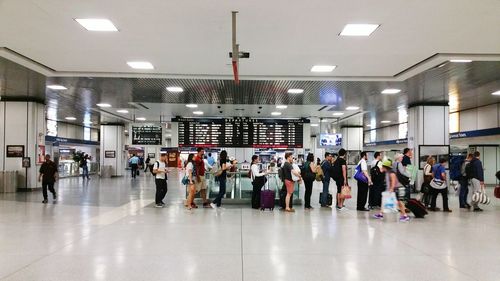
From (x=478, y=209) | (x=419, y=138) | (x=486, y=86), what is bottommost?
(x=478, y=209)

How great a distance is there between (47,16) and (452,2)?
6.46 meters

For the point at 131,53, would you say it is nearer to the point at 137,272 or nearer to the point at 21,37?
the point at 21,37

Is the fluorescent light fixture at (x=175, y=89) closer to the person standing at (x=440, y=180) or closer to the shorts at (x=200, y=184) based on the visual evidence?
the shorts at (x=200, y=184)

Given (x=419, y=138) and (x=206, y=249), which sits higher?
(x=419, y=138)

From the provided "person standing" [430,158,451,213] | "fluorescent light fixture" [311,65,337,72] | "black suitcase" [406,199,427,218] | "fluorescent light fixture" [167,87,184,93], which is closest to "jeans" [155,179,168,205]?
"fluorescent light fixture" [167,87,184,93]

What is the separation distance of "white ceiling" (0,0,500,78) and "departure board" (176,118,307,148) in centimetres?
844

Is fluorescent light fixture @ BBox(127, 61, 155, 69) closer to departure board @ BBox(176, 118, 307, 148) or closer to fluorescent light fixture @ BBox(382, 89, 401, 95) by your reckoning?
fluorescent light fixture @ BBox(382, 89, 401, 95)

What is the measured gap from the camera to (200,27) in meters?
6.92

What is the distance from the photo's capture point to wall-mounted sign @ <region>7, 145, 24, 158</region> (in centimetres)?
1666

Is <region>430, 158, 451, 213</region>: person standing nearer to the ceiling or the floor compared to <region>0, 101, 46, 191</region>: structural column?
nearer to the floor

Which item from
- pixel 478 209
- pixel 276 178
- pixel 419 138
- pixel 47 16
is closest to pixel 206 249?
pixel 47 16

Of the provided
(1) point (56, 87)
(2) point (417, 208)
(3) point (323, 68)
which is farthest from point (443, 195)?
(1) point (56, 87)

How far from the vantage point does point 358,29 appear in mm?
7000

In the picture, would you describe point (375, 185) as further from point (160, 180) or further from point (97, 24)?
point (97, 24)
